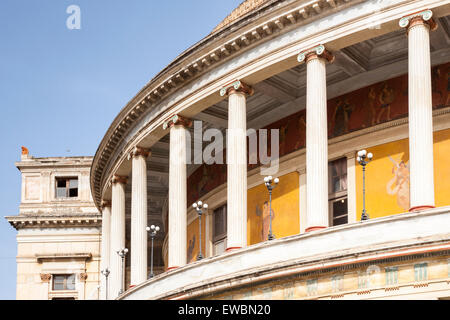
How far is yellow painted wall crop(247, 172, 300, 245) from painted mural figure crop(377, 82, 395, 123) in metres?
4.71

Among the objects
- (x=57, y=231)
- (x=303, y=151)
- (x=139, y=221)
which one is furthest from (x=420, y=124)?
(x=57, y=231)

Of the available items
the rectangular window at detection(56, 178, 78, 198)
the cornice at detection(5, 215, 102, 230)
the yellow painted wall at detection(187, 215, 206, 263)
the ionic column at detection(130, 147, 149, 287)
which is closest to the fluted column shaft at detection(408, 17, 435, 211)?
the ionic column at detection(130, 147, 149, 287)

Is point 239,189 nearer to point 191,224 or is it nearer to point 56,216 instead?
point 191,224

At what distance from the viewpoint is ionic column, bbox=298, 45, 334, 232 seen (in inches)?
1206

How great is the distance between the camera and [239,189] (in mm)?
34125

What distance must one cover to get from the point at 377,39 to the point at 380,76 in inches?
72.3

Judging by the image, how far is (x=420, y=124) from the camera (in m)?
28.6

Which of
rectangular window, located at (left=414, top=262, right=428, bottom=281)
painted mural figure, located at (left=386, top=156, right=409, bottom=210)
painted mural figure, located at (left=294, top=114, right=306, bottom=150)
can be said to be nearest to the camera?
rectangular window, located at (left=414, top=262, right=428, bottom=281)

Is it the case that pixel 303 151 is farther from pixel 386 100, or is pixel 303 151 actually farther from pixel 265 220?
pixel 386 100

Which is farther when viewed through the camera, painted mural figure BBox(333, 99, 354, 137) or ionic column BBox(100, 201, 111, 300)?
ionic column BBox(100, 201, 111, 300)

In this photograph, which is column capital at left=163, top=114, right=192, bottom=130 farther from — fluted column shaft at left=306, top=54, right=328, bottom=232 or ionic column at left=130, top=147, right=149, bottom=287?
fluted column shaft at left=306, top=54, right=328, bottom=232

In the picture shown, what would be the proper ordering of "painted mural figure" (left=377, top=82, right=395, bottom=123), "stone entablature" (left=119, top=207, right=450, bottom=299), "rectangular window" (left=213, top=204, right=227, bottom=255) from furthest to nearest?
"rectangular window" (left=213, top=204, right=227, bottom=255) → "painted mural figure" (left=377, top=82, right=395, bottom=123) → "stone entablature" (left=119, top=207, right=450, bottom=299)

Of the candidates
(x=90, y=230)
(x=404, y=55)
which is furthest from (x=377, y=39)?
(x=90, y=230)

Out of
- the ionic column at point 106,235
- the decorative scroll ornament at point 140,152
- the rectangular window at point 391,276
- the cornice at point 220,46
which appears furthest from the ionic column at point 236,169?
the ionic column at point 106,235
